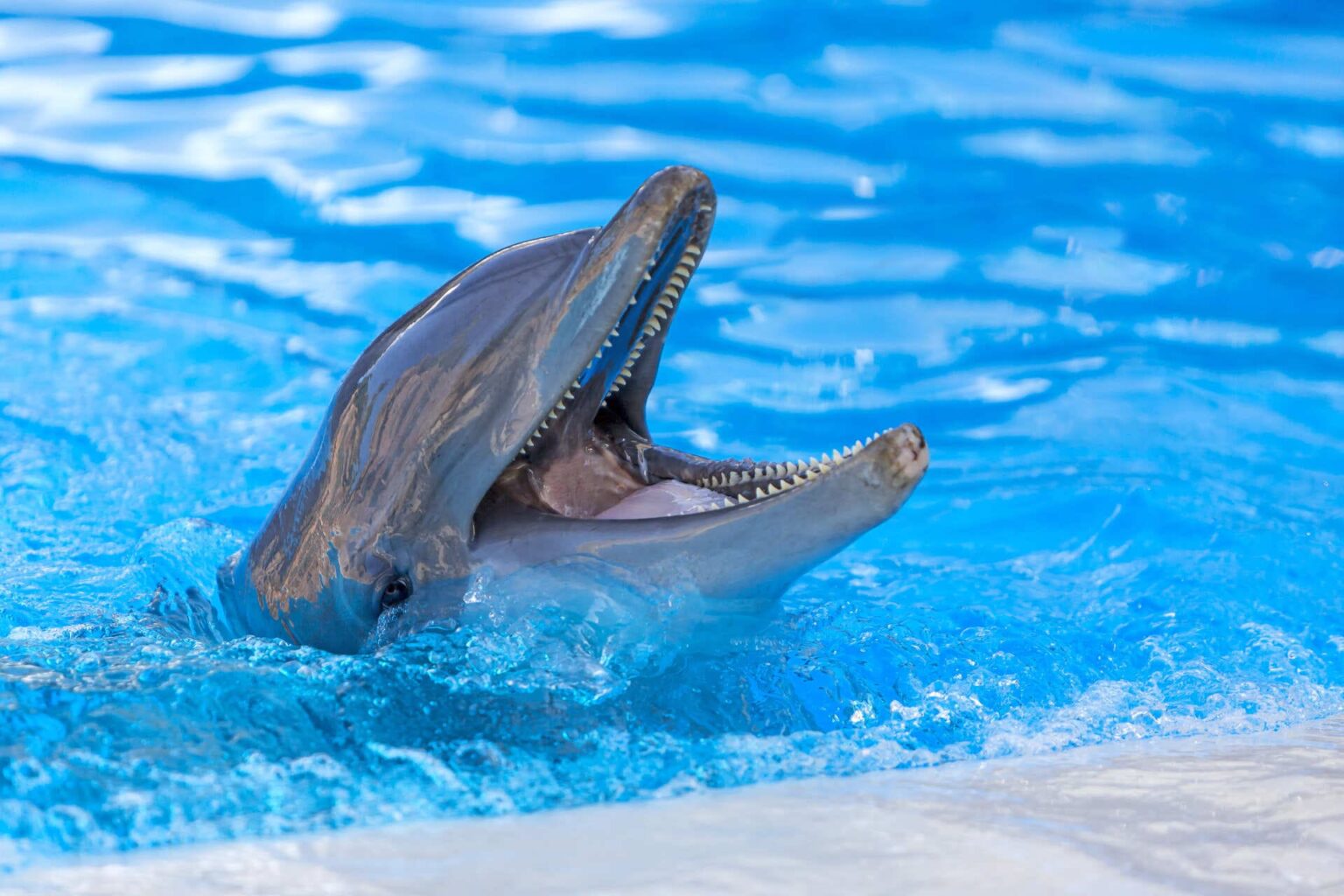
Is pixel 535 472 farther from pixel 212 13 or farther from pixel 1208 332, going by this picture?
A: pixel 212 13

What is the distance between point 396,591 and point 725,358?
228 inches

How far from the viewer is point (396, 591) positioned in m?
3.87

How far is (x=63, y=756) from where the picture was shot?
3088mm

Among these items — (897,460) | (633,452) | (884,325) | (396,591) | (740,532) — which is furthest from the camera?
(884,325)

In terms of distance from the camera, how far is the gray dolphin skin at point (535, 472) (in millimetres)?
3531

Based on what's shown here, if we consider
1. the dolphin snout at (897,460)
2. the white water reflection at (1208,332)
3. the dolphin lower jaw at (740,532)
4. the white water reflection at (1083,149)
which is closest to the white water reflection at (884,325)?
the white water reflection at (1208,332)

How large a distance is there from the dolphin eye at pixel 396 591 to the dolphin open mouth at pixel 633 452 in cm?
34

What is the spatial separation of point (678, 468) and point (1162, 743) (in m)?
1.57

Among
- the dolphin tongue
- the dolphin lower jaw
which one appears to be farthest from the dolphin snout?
Answer: the dolphin tongue

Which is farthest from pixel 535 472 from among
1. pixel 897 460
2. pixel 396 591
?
pixel 897 460

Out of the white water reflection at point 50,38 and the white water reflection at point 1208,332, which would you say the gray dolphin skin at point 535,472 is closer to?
the white water reflection at point 1208,332

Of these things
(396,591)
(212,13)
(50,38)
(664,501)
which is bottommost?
(396,591)

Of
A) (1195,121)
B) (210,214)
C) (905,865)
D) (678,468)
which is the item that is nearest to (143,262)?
(210,214)

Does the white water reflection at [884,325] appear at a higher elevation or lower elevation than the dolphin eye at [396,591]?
higher
